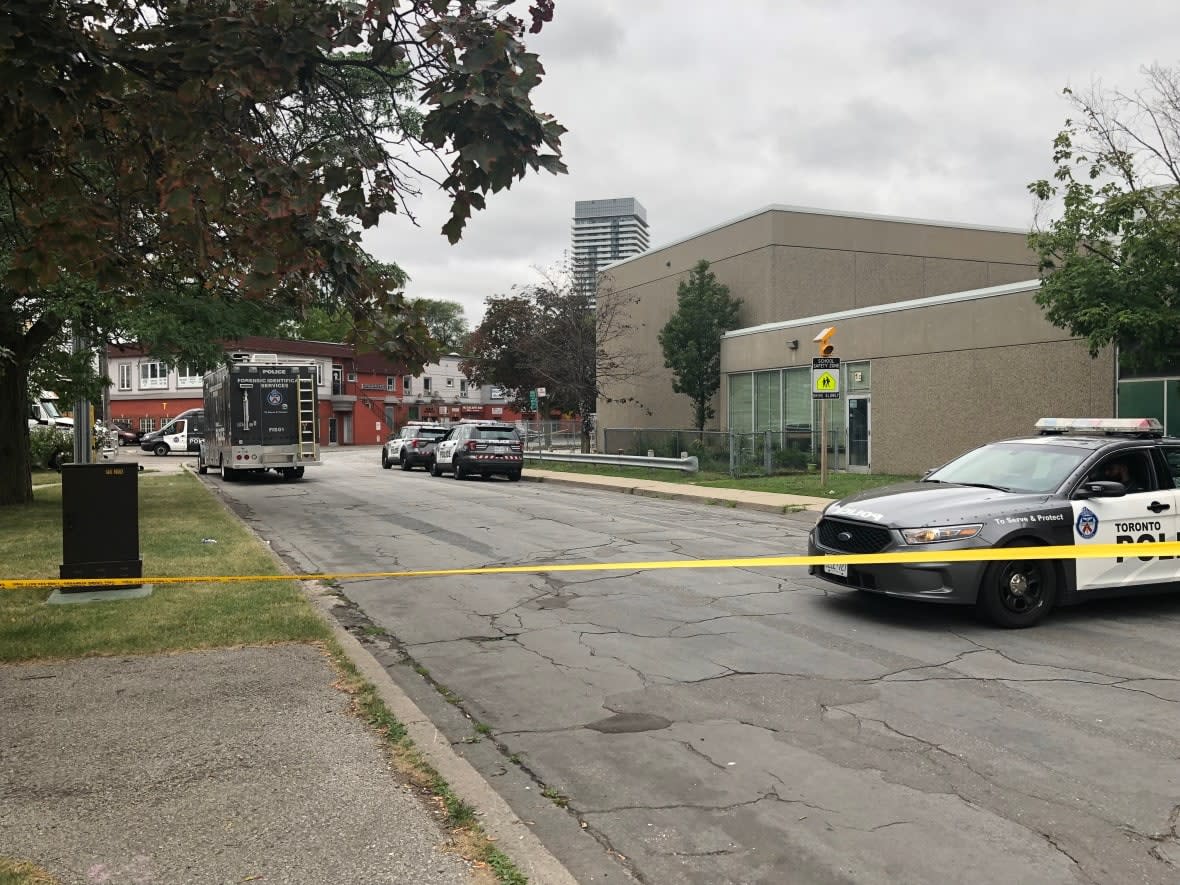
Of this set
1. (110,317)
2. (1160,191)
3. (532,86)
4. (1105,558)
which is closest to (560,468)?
(110,317)

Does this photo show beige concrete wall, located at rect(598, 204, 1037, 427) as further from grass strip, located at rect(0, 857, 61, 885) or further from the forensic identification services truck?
grass strip, located at rect(0, 857, 61, 885)

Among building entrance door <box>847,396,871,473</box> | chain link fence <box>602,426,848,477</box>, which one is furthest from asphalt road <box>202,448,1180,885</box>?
building entrance door <box>847,396,871,473</box>

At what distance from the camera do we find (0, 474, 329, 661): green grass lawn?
22.2 ft

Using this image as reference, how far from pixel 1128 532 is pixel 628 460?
Answer: 21474 mm

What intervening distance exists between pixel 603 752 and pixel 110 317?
46.6 ft

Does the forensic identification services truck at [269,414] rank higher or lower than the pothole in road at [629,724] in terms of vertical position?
higher

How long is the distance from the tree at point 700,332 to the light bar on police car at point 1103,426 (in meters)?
23.5

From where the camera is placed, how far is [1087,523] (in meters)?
7.61

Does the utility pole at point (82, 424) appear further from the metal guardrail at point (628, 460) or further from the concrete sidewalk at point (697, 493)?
the metal guardrail at point (628, 460)

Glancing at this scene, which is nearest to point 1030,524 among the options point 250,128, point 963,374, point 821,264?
point 250,128

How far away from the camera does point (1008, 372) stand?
72.3 feet

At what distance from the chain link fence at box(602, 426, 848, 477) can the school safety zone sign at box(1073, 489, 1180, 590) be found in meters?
17.1

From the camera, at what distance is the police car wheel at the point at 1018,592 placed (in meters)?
7.28

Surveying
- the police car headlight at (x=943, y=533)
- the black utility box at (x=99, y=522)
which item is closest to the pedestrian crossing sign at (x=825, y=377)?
the police car headlight at (x=943, y=533)
